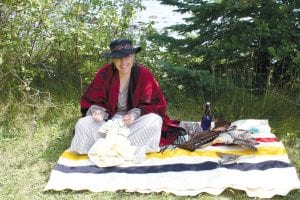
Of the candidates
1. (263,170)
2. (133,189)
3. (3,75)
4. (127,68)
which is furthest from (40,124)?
(263,170)

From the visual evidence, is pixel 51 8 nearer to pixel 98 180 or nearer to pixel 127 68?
pixel 127 68

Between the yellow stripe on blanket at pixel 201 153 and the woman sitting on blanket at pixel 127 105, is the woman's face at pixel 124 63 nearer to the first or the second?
the woman sitting on blanket at pixel 127 105

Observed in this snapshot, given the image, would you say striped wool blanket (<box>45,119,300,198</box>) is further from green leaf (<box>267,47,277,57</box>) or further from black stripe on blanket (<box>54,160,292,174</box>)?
green leaf (<box>267,47,277,57</box>)

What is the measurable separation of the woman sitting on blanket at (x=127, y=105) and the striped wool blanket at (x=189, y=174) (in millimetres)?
203

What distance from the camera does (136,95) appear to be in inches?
208

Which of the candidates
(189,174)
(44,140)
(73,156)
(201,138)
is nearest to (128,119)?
(73,156)

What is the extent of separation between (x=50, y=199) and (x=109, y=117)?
4.25 ft

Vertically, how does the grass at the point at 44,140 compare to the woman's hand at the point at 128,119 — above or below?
below

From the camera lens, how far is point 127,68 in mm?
5145

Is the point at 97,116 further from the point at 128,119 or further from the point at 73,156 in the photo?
the point at 73,156

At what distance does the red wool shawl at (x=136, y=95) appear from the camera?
17.3 ft

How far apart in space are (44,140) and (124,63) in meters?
1.39

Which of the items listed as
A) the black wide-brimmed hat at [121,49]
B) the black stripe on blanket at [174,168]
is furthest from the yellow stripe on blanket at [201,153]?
the black wide-brimmed hat at [121,49]

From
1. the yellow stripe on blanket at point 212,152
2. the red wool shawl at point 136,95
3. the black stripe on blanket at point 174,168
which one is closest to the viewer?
the black stripe on blanket at point 174,168
